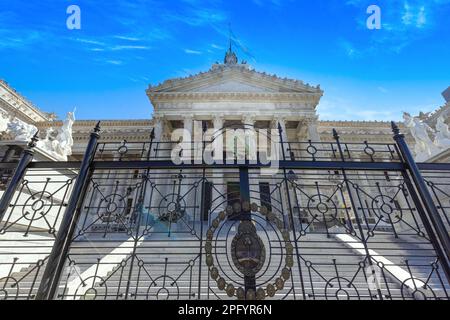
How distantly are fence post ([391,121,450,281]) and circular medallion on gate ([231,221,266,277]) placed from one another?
223 centimetres

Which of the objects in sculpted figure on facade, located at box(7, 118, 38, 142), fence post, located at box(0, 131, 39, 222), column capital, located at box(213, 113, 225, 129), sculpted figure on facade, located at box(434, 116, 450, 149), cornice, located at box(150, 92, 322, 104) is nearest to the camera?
fence post, located at box(0, 131, 39, 222)

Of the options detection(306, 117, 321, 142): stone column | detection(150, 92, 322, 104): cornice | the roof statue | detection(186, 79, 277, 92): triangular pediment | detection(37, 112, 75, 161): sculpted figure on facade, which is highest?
the roof statue

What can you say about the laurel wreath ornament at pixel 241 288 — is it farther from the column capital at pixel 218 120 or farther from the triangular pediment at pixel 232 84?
the triangular pediment at pixel 232 84

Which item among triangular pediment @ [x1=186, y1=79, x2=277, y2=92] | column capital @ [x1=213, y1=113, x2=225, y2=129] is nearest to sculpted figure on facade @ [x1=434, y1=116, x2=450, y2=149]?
column capital @ [x1=213, y1=113, x2=225, y2=129]

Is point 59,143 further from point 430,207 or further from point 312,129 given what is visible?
point 312,129

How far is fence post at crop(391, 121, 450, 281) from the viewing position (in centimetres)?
264

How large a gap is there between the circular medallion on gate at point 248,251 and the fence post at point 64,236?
7.17ft

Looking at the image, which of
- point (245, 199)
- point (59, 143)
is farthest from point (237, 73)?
point (245, 199)

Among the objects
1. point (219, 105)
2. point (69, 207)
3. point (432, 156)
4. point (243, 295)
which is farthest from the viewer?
point (219, 105)

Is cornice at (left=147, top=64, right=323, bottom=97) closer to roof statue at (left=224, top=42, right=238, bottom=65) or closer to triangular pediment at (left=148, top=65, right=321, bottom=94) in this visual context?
triangular pediment at (left=148, top=65, right=321, bottom=94)
